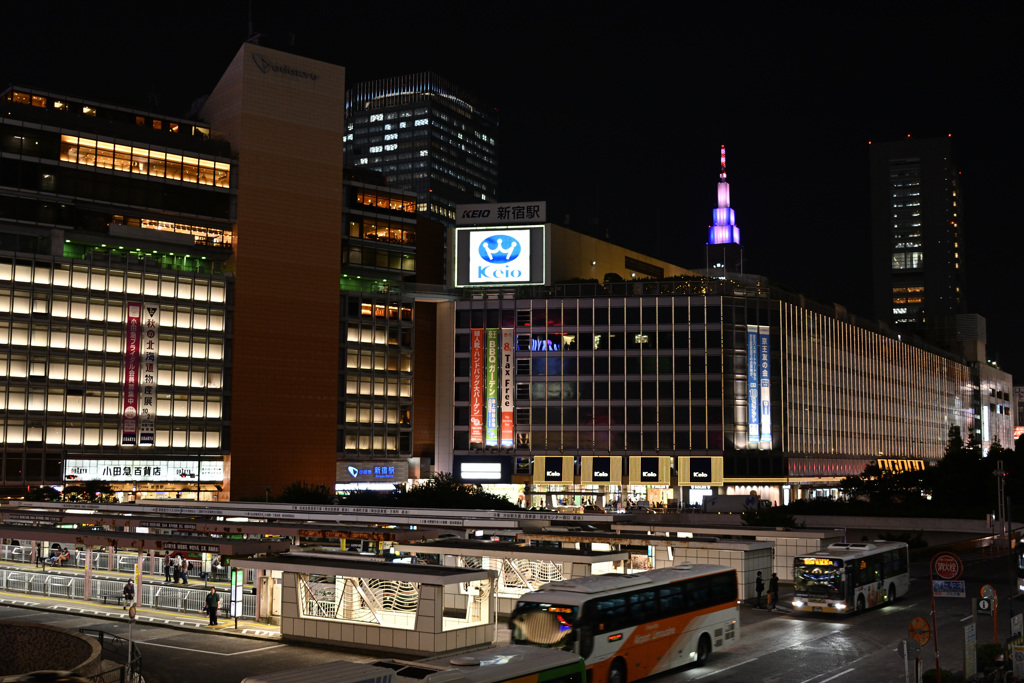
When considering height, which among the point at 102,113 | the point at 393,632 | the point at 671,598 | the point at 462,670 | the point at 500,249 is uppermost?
the point at 102,113

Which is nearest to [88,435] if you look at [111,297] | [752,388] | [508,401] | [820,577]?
[111,297]

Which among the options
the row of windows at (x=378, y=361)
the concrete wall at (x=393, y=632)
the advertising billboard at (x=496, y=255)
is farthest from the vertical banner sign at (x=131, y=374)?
the concrete wall at (x=393, y=632)

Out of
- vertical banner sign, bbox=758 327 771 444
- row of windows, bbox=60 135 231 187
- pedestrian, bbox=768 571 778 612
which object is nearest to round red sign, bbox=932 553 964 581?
pedestrian, bbox=768 571 778 612

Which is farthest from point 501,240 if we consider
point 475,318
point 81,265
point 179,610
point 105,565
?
point 179,610

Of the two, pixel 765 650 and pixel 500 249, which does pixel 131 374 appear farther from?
pixel 765 650

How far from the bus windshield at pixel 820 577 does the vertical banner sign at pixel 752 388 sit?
78.2 meters

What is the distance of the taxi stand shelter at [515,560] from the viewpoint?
4069cm

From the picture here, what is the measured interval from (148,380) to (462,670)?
9742 centimetres

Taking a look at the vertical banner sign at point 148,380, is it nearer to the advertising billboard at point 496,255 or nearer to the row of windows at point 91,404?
the row of windows at point 91,404

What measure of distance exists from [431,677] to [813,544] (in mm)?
37461

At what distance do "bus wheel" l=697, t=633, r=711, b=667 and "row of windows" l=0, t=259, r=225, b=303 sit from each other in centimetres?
8987

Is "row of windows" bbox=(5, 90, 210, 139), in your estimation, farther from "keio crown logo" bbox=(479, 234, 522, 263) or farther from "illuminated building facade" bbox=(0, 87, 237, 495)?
"keio crown logo" bbox=(479, 234, 522, 263)

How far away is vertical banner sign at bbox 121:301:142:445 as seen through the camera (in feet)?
360

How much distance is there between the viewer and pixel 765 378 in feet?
407
